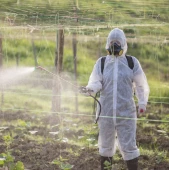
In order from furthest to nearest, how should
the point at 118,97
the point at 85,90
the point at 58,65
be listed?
the point at 58,65 < the point at 118,97 < the point at 85,90

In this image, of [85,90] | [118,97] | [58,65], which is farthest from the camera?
[58,65]

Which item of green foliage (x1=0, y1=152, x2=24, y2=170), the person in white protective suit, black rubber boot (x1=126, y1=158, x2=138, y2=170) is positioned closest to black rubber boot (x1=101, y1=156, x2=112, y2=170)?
the person in white protective suit

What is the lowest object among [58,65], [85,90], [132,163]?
[132,163]

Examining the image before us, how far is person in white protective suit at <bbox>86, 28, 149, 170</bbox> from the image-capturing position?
4.51m

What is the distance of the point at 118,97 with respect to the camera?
451 cm

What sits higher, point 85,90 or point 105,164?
point 85,90

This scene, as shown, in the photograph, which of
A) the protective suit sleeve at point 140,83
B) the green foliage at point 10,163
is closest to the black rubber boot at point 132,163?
the protective suit sleeve at point 140,83

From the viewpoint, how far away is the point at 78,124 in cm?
764

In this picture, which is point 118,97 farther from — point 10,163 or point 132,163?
point 10,163

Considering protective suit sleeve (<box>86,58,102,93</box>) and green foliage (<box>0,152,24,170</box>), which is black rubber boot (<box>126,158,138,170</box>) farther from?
green foliage (<box>0,152,24,170</box>)

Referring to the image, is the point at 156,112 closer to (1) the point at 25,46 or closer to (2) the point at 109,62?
(2) the point at 109,62

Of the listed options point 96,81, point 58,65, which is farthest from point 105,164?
point 58,65

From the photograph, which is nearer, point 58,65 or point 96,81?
point 96,81

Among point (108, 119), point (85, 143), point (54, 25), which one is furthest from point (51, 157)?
point (54, 25)
